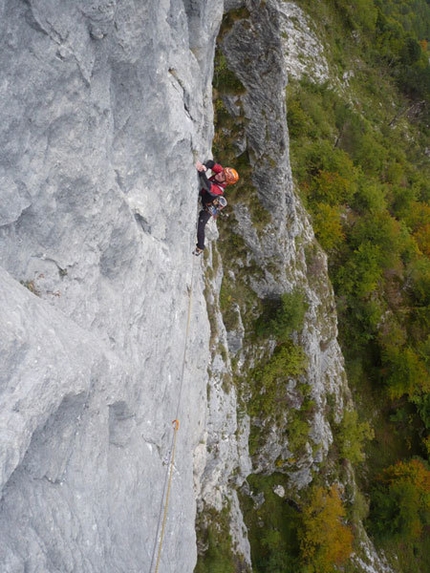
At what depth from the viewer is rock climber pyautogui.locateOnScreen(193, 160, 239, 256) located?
12172mm

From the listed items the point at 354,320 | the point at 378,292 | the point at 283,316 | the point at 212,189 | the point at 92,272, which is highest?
the point at 378,292

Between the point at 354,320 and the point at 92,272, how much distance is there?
31748mm

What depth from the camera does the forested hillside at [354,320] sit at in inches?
815

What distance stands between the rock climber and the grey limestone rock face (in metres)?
1.69

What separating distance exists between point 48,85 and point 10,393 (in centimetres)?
456

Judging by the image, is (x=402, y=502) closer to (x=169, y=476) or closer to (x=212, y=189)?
(x=169, y=476)

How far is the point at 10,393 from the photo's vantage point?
4.91m

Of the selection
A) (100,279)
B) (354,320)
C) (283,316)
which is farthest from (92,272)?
(354,320)

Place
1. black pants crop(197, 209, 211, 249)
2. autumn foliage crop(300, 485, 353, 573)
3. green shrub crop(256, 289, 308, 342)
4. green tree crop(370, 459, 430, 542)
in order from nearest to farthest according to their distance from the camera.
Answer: black pants crop(197, 209, 211, 249) < green shrub crop(256, 289, 308, 342) < autumn foliage crop(300, 485, 353, 573) < green tree crop(370, 459, 430, 542)

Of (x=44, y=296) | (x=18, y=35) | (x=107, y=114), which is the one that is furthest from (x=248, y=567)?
(x=18, y=35)

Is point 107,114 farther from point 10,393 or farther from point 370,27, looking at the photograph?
point 370,27

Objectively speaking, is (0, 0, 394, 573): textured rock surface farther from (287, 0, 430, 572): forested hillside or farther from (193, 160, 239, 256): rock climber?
(287, 0, 430, 572): forested hillside

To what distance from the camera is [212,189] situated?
490 inches

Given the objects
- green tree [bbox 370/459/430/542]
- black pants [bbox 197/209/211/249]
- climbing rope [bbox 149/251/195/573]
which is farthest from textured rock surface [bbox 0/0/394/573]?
green tree [bbox 370/459/430/542]
